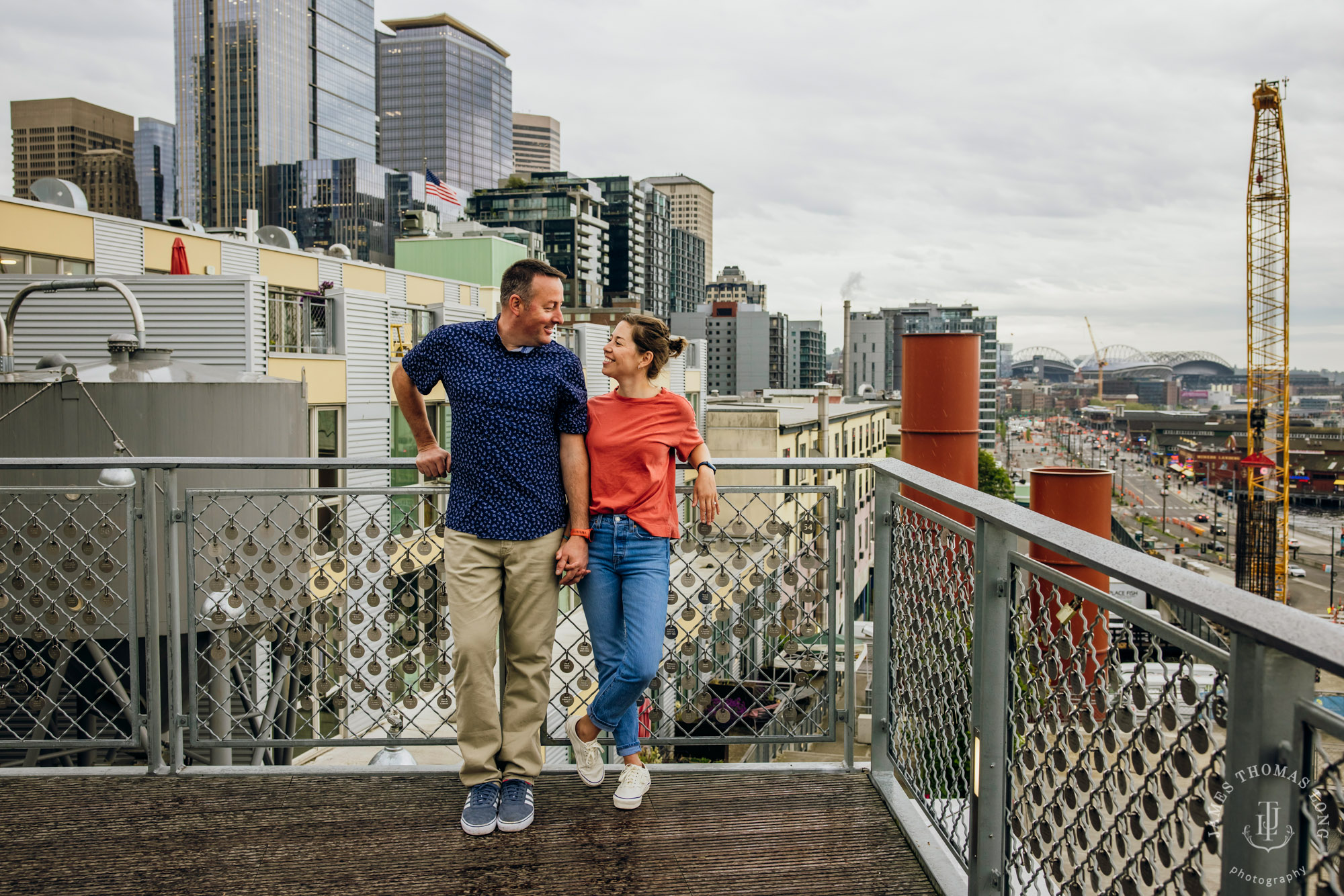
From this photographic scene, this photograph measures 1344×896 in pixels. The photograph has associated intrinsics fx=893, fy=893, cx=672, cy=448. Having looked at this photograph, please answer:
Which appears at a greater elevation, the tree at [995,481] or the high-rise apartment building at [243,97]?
the high-rise apartment building at [243,97]

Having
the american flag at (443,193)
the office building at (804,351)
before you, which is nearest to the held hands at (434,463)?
the american flag at (443,193)

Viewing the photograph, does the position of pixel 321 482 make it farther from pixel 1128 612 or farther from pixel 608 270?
pixel 608 270

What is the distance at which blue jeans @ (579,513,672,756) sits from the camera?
346cm

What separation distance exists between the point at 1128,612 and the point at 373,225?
132 m

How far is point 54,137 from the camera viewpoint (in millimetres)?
126750

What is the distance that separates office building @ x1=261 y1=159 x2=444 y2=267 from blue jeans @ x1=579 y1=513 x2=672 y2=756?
12198 centimetres

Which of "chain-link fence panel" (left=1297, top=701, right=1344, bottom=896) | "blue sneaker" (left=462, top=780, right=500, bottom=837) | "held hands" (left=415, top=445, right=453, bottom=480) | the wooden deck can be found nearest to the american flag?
"held hands" (left=415, top=445, right=453, bottom=480)

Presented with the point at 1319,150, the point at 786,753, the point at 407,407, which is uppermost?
the point at 1319,150

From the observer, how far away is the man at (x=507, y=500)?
3455mm

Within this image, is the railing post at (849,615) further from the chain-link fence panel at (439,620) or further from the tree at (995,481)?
the tree at (995,481)

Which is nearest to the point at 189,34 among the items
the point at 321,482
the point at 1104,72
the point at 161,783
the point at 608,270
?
the point at 608,270

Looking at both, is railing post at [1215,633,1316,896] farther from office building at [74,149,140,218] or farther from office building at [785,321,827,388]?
office building at [785,321,827,388]

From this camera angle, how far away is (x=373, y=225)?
122812mm

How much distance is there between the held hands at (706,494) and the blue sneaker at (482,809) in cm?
138
